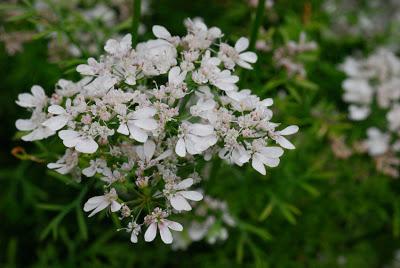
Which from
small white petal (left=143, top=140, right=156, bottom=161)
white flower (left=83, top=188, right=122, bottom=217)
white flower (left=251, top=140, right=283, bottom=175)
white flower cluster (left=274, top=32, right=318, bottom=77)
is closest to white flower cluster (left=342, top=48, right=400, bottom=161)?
white flower cluster (left=274, top=32, right=318, bottom=77)

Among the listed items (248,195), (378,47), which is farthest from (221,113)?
(378,47)

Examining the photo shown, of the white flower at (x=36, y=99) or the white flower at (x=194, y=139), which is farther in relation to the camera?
the white flower at (x=36, y=99)

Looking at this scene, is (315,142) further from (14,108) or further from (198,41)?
(14,108)

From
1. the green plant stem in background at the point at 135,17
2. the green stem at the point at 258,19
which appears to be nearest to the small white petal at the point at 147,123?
the green plant stem in background at the point at 135,17

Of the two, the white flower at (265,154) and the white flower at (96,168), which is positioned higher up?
the white flower at (265,154)

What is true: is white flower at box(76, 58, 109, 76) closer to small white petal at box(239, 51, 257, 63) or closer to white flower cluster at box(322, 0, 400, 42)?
small white petal at box(239, 51, 257, 63)

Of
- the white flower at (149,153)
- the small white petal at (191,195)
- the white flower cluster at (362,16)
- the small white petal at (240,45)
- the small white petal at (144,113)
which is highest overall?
the white flower cluster at (362,16)

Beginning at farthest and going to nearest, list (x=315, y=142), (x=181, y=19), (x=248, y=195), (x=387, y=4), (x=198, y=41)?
(x=387, y=4) < (x=181, y=19) < (x=315, y=142) < (x=248, y=195) < (x=198, y=41)

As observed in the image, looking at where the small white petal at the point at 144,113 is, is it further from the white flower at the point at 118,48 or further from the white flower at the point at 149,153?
the white flower at the point at 118,48
